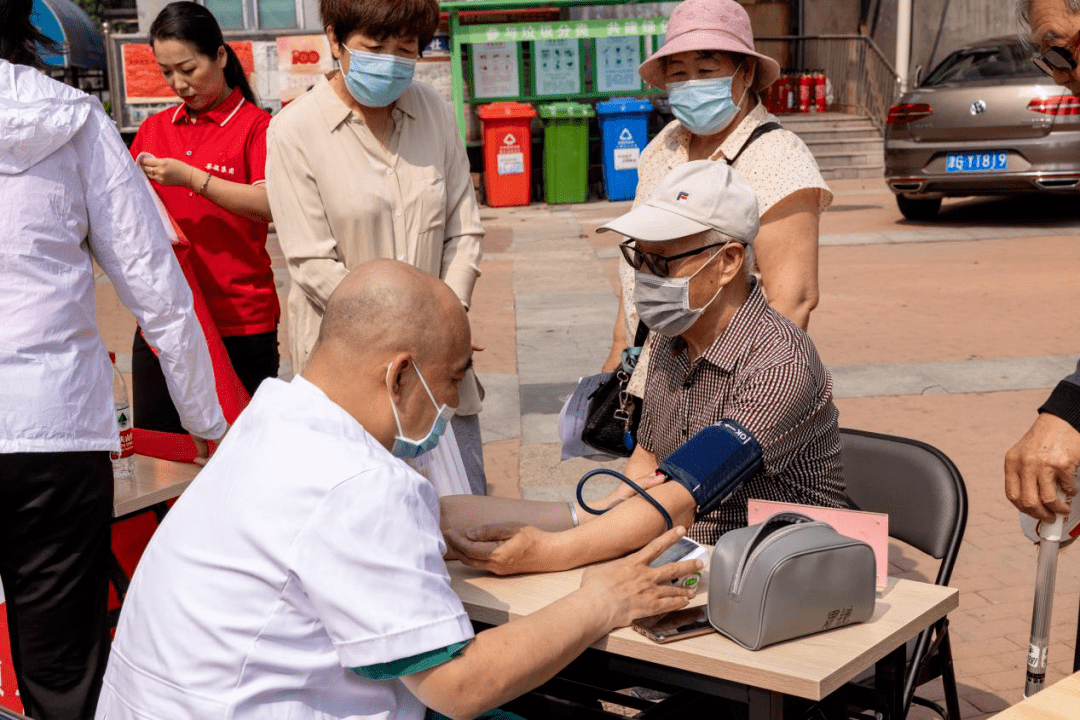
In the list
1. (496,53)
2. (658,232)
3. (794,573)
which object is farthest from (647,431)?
(496,53)

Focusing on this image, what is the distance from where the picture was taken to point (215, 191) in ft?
13.2

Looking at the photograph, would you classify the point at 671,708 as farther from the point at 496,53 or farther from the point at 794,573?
the point at 496,53

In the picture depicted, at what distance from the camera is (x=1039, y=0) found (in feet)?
8.15

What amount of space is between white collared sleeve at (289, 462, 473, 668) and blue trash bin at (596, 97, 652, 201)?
14.5 metres

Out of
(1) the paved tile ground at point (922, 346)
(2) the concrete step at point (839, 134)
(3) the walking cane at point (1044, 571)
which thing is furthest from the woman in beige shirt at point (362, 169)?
(2) the concrete step at point (839, 134)

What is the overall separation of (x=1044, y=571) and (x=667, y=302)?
1.04m

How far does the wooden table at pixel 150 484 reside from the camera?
3.39 metres

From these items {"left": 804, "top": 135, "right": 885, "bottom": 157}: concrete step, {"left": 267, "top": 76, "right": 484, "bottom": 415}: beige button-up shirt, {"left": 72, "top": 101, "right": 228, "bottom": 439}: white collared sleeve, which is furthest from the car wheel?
{"left": 72, "top": 101, "right": 228, "bottom": 439}: white collared sleeve

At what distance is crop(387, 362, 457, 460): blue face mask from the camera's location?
2.04 meters

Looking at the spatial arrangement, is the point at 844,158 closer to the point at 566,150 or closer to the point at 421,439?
the point at 566,150

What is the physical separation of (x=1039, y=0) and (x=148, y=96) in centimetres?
1344

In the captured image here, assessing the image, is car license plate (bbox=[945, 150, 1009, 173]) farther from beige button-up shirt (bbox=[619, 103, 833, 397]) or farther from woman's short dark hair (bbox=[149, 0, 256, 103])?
woman's short dark hair (bbox=[149, 0, 256, 103])

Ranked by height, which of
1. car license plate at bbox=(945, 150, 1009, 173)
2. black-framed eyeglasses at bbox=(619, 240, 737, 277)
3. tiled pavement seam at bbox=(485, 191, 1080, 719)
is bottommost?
tiled pavement seam at bbox=(485, 191, 1080, 719)

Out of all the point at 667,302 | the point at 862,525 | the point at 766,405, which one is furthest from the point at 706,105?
the point at 862,525
